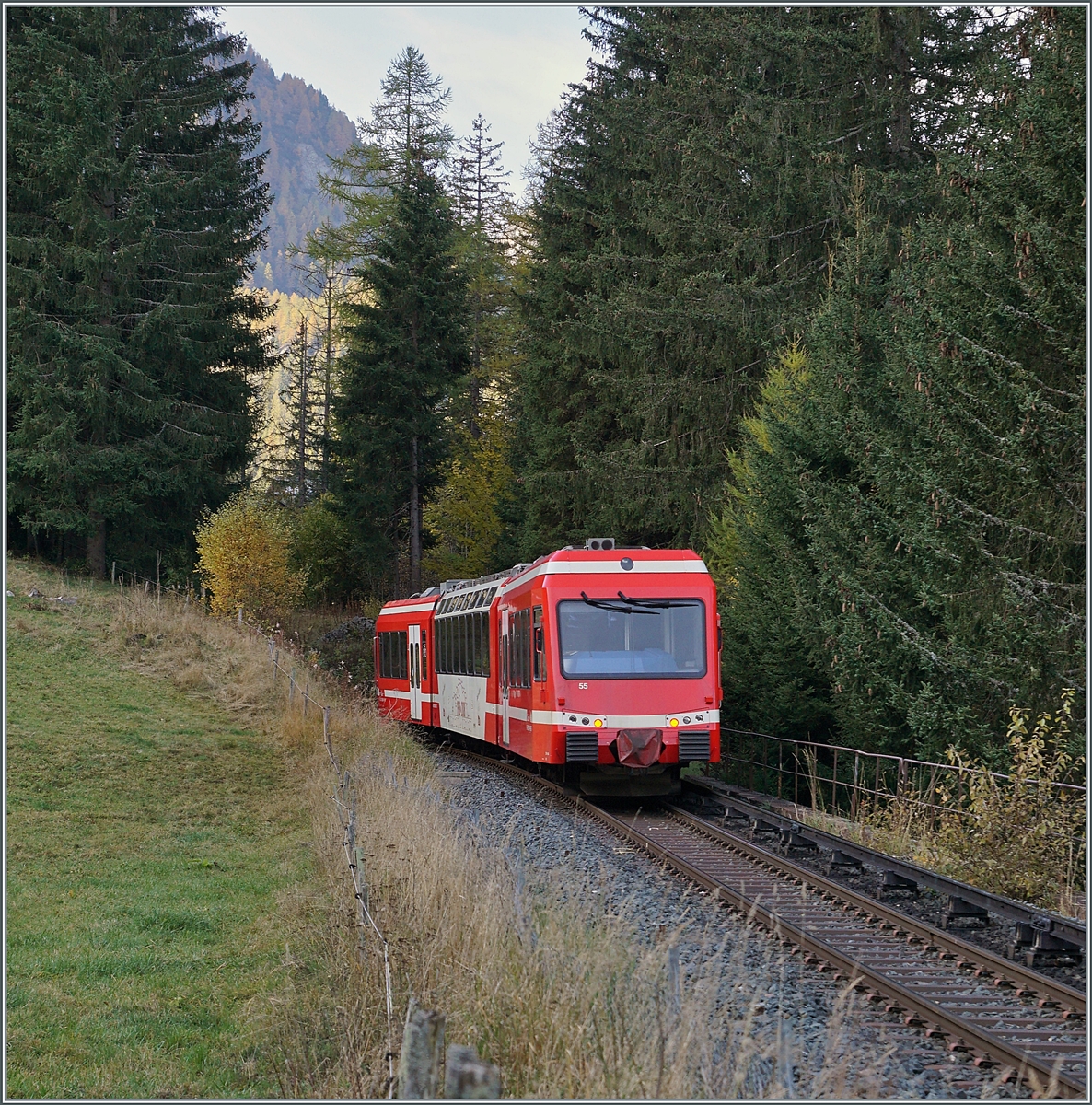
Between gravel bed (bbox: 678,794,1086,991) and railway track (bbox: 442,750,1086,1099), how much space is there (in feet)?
1.40

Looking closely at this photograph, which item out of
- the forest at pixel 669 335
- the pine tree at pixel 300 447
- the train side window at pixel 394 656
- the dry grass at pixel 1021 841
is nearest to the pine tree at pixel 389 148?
the forest at pixel 669 335

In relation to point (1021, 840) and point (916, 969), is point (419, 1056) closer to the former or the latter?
point (916, 969)

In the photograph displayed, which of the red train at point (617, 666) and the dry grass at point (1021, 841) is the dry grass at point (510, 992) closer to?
the dry grass at point (1021, 841)

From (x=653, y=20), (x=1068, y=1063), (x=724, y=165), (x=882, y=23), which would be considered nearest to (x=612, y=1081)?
(x=1068, y=1063)

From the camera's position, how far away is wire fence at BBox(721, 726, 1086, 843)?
38.7ft

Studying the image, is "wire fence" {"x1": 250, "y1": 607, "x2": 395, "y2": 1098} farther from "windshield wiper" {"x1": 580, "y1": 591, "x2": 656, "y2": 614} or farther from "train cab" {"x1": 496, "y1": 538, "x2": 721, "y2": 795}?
"windshield wiper" {"x1": 580, "y1": 591, "x2": 656, "y2": 614}

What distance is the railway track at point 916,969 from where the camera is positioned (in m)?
6.50

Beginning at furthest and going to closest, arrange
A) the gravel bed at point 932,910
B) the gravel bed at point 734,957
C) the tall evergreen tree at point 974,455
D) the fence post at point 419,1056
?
the tall evergreen tree at point 974,455
the gravel bed at point 932,910
the gravel bed at point 734,957
the fence post at point 419,1056

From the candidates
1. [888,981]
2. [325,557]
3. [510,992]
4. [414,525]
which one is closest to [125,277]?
[414,525]

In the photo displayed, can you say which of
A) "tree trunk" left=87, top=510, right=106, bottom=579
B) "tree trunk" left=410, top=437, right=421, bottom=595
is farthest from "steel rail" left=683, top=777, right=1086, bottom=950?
"tree trunk" left=87, top=510, right=106, bottom=579

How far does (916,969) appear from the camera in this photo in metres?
8.27

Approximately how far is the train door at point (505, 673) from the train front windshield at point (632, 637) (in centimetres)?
265

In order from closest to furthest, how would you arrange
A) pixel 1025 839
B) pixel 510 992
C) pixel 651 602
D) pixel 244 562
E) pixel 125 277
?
pixel 510 992 < pixel 1025 839 < pixel 651 602 < pixel 244 562 < pixel 125 277

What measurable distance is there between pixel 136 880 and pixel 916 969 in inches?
305
